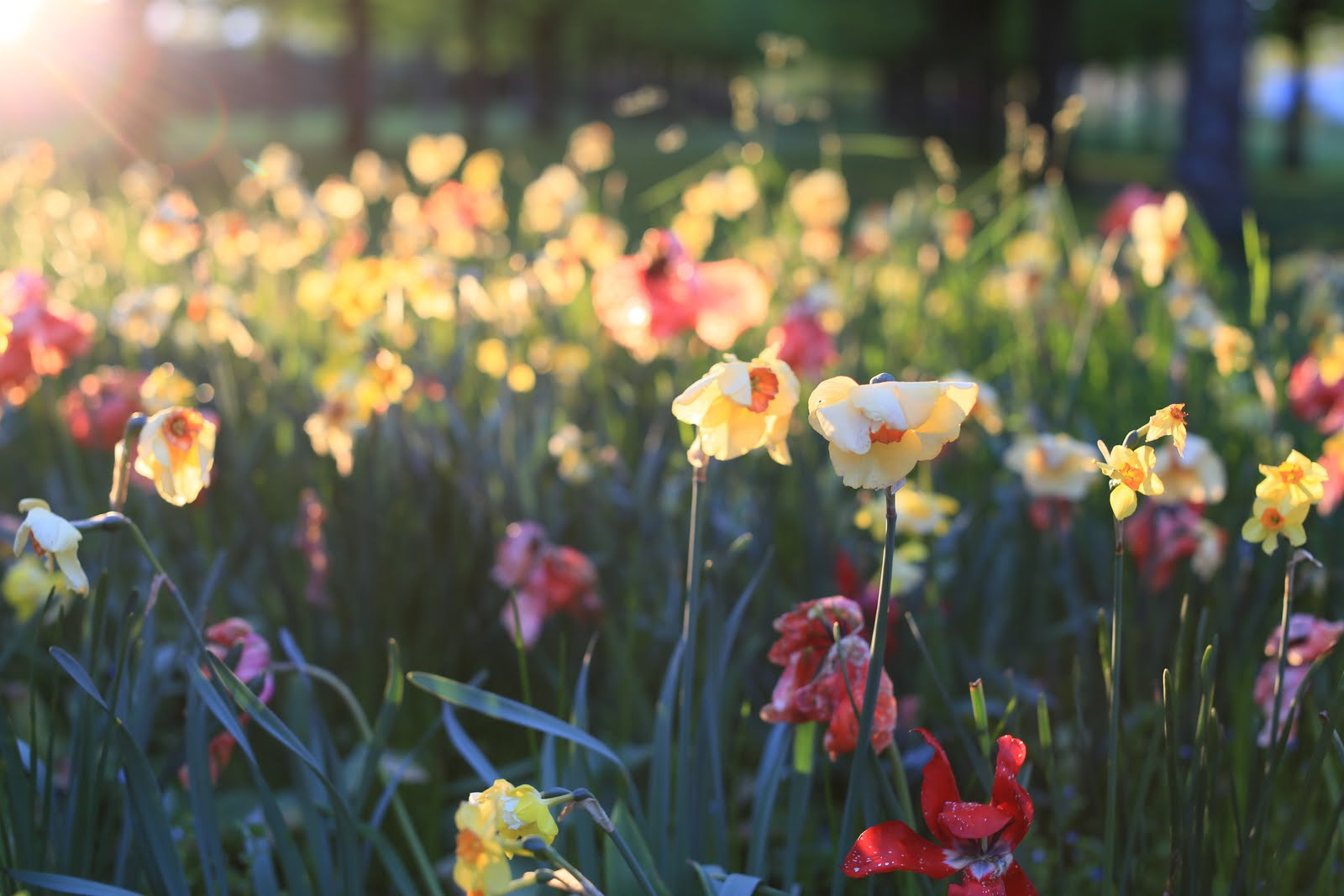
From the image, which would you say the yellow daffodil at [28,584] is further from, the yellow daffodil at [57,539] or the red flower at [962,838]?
the red flower at [962,838]

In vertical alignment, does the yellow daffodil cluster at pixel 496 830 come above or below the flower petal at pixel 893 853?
above

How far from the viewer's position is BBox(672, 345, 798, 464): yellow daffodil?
40.1 inches

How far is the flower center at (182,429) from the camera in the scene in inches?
44.3

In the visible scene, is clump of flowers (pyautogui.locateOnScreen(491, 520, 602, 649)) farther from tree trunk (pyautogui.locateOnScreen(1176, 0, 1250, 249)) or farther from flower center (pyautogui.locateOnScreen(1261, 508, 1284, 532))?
tree trunk (pyautogui.locateOnScreen(1176, 0, 1250, 249))

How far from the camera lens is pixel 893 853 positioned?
3.19ft

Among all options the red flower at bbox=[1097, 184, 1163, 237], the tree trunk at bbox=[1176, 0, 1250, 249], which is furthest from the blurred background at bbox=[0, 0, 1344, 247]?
the red flower at bbox=[1097, 184, 1163, 237]

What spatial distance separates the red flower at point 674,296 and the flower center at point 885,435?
1030 millimetres

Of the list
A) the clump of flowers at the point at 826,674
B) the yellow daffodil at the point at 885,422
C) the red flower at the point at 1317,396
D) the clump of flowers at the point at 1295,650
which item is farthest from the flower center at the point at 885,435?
the red flower at the point at 1317,396

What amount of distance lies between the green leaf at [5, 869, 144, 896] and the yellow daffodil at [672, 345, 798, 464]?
0.60 metres

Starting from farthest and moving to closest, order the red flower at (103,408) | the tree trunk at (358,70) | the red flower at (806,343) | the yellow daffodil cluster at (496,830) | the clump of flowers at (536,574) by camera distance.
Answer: the tree trunk at (358,70), the red flower at (806,343), the red flower at (103,408), the clump of flowers at (536,574), the yellow daffodil cluster at (496,830)

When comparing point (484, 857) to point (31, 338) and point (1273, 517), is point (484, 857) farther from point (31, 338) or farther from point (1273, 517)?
point (31, 338)

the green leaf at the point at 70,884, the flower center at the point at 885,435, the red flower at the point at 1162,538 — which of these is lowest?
the green leaf at the point at 70,884

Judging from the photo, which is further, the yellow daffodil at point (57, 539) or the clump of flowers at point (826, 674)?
the clump of flowers at point (826, 674)

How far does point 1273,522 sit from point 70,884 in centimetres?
102
